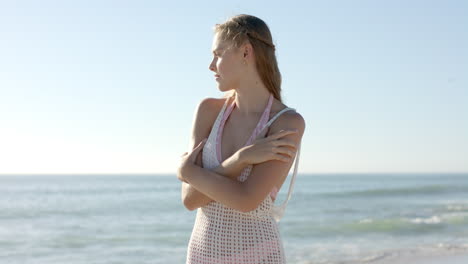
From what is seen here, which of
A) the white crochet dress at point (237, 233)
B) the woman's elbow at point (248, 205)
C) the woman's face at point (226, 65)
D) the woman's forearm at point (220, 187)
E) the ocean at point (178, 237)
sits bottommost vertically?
the ocean at point (178, 237)

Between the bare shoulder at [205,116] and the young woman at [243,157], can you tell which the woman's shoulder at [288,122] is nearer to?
the young woman at [243,157]

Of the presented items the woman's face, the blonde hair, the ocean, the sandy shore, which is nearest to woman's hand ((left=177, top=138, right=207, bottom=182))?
the woman's face

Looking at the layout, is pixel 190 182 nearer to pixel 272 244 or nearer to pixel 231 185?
pixel 231 185

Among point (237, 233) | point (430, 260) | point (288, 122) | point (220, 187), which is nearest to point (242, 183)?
point (220, 187)

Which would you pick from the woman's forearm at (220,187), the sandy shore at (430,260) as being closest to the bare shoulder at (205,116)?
the woman's forearm at (220,187)

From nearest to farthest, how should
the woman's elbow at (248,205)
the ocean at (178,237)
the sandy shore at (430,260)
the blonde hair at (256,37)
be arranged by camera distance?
the woman's elbow at (248,205) → the blonde hair at (256,37) → the sandy shore at (430,260) → the ocean at (178,237)

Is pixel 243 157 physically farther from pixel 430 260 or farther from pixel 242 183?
pixel 430 260

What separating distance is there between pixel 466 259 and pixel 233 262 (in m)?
7.74

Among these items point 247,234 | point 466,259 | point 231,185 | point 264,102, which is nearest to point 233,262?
point 247,234

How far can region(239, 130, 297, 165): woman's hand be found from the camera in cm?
229

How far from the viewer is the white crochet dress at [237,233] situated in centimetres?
234

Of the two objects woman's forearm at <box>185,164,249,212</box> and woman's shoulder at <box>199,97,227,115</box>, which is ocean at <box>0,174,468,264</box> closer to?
woman's shoulder at <box>199,97,227,115</box>

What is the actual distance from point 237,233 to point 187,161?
1.14ft

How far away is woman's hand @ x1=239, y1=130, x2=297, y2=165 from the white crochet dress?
10 centimetres
